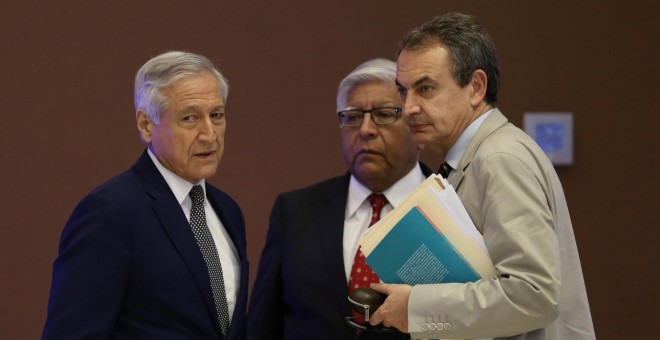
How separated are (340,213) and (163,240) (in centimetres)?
76

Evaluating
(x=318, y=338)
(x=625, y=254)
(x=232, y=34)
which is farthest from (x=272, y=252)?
(x=625, y=254)

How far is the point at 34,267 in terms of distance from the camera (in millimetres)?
3650

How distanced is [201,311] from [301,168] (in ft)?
4.88

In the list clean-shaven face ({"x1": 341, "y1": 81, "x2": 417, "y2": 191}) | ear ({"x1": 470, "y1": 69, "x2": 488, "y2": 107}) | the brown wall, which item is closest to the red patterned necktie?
clean-shaven face ({"x1": 341, "y1": 81, "x2": 417, "y2": 191})

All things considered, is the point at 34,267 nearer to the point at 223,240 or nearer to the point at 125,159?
the point at 125,159

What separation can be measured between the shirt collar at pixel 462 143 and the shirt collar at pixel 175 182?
0.69m

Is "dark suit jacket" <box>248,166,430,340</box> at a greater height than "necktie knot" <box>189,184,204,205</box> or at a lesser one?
lesser

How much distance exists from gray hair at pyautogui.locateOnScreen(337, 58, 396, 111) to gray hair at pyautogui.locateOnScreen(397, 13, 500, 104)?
0.63m

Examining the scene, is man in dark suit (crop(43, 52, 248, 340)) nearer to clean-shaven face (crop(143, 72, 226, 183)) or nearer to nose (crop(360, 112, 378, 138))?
clean-shaven face (crop(143, 72, 226, 183))

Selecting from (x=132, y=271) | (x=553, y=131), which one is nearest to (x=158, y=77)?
(x=132, y=271)

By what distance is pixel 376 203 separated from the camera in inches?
117

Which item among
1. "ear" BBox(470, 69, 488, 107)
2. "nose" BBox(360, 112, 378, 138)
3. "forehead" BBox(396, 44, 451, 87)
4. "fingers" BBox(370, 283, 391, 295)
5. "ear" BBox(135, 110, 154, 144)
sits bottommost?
"fingers" BBox(370, 283, 391, 295)

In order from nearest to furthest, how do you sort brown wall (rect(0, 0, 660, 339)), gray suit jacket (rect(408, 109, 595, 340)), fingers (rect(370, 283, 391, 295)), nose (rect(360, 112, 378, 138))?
1. gray suit jacket (rect(408, 109, 595, 340))
2. fingers (rect(370, 283, 391, 295))
3. nose (rect(360, 112, 378, 138))
4. brown wall (rect(0, 0, 660, 339))

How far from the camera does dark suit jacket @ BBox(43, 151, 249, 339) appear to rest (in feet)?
7.18
